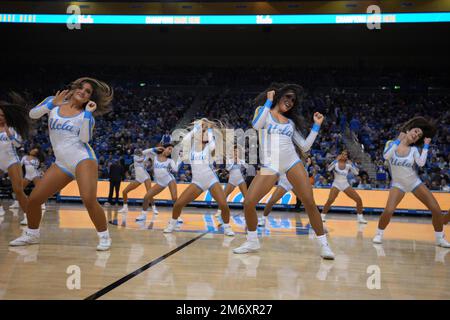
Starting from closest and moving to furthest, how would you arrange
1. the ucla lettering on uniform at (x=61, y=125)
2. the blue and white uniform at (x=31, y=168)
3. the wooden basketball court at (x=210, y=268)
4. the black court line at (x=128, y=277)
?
the black court line at (x=128, y=277)
the wooden basketball court at (x=210, y=268)
the ucla lettering on uniform at (x=61, y=125)
the blue and white uniform at (x=31, y=168)

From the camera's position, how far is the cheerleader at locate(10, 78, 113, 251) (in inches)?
208

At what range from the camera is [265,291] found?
375 cm

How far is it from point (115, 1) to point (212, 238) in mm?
16756

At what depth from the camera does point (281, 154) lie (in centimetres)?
555

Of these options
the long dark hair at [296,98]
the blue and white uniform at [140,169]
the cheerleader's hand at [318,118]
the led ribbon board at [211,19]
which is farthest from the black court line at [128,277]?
the led ribbon board at [211,19]

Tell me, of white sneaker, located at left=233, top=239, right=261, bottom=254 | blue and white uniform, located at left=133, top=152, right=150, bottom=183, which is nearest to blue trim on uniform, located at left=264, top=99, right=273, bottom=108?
white sneaker, located at left=233, top=239, right=261, bottom=254

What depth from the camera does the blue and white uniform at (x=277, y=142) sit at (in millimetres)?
5518

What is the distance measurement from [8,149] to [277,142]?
16.0 feet

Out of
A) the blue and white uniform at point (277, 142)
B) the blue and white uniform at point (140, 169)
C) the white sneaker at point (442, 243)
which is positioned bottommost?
the white sneaker at point (442, 243)

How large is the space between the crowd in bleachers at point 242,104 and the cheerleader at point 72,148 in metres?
10.6

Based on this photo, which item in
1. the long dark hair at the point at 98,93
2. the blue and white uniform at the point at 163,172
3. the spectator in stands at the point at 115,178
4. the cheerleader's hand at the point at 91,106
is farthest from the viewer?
the spectator in stands at the point at 115,178

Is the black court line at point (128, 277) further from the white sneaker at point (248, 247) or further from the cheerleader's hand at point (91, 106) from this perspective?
the cheerleader's hand at point (91, 106)

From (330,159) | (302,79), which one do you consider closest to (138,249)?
(330,159)

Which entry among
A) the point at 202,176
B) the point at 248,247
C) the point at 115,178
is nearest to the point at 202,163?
the point at 202,176
